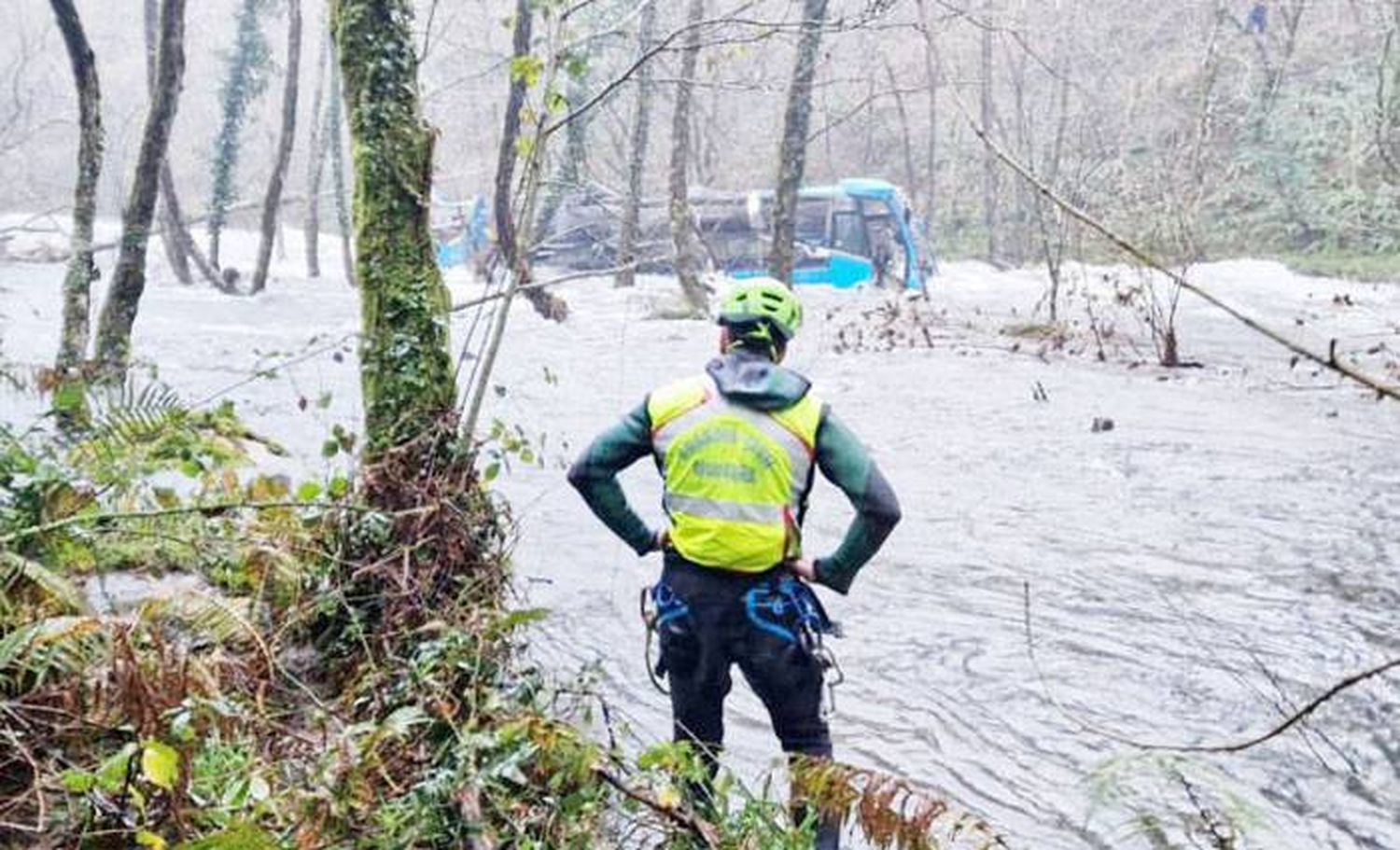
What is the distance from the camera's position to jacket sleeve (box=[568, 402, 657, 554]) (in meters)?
3.96

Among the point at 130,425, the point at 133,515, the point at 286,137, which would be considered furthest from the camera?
the point at 286,137

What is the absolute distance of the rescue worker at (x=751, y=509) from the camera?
3744 mm

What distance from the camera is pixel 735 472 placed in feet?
12.3

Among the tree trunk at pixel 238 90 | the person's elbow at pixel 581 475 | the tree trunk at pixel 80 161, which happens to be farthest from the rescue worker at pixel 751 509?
the tree trunk at pixel 238 90

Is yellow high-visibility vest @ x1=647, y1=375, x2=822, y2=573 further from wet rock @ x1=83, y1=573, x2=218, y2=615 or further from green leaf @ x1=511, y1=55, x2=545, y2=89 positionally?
green leaf @ x1=511, y1=55, x2=545, y2=89

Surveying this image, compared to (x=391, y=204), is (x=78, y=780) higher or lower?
lower

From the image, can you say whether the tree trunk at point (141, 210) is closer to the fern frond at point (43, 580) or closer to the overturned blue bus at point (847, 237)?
the fern frond at point (43, 580)

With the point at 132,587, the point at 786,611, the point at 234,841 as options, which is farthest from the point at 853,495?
the point at 132,587

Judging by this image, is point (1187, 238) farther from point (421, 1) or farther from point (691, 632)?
point (421, 1)

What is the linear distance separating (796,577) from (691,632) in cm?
39

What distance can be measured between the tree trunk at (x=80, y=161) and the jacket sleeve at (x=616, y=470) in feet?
18.4

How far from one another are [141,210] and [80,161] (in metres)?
0.52

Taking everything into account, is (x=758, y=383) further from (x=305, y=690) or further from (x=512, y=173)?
(x=512, y=173)

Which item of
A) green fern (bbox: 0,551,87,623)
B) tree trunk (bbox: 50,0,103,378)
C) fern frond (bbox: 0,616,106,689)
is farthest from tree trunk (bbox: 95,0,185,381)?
fern frond (bbox: 0,616,106,689)
